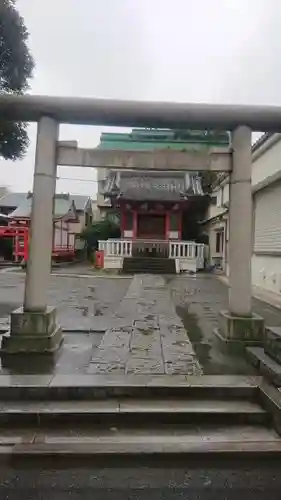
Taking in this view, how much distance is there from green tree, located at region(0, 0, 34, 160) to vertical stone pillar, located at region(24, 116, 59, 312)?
1.59 m

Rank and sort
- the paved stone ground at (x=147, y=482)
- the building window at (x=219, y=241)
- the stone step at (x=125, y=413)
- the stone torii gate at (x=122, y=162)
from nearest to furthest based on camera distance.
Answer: the paved stone ground at (x=147, y=482) → the stone step at (x=125, y=413) → the stone torii gate at (x=122, y=162) → the building window at (x=219, y=241)

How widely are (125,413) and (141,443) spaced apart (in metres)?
0.41

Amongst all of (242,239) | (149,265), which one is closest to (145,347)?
(242,239)

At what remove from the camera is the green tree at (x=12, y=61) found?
6727mm

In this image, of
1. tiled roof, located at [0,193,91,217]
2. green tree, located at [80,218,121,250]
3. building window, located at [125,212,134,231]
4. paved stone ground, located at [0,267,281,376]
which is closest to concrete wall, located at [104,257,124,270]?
building window, located at [125,212,134,231]

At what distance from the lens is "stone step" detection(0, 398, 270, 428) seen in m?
3.83

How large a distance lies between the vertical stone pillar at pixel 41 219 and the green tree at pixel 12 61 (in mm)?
1587

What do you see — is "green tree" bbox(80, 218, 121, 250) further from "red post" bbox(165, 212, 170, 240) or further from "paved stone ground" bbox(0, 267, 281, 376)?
"paved stone ground" bbox(0, 267, 281, 376)

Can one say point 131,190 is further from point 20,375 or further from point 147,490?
point 147,490

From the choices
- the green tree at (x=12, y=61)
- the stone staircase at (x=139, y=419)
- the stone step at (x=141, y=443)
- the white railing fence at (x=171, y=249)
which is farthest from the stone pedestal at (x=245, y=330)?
the white railing fence at (x=171, y=249)

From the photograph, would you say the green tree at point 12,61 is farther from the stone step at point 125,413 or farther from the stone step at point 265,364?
the stone step at point 265,364

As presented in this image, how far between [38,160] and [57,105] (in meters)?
0.82

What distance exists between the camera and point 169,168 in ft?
20.1

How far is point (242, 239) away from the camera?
605 cm
